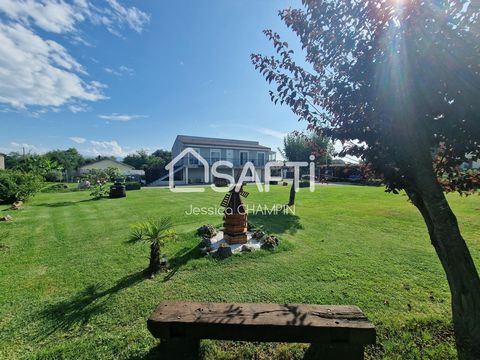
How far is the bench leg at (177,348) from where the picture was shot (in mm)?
2604

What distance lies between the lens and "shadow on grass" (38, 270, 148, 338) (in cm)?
352

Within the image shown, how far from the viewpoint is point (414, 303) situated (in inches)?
156

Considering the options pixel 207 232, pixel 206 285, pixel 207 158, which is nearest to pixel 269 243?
pixel 207 232

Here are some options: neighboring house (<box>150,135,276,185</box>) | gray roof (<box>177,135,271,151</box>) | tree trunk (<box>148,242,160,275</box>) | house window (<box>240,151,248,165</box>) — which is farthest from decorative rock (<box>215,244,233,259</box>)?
house window (<box>240,151,248,165</box>)

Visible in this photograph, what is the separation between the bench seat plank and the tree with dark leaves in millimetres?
1116

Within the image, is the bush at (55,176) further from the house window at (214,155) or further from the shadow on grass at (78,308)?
the shadow on grass at (78,308)

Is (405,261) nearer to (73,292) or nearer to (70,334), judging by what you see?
(70,334)

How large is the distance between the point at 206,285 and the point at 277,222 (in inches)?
217

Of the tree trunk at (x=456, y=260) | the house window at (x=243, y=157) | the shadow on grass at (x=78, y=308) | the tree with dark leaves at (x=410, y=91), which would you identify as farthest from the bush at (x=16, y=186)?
the house window at (x=243, y=157)

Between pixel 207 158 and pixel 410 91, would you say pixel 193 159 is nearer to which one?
pixel 207 158

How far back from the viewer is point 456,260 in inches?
92.8

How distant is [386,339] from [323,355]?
44.3 inches

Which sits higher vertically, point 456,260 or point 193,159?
point 193,159

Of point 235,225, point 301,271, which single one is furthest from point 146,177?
point 301,271
